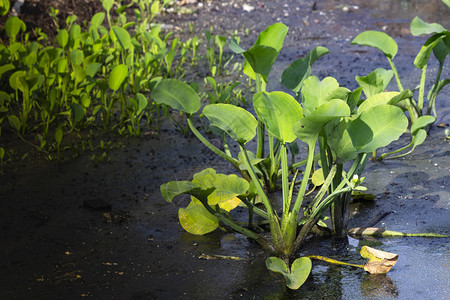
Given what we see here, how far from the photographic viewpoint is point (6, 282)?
201cm

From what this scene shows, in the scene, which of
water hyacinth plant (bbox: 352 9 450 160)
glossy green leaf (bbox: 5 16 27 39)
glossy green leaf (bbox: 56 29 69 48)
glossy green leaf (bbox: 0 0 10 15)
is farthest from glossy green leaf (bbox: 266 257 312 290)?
glossy green leaf (bbox: 0 0 10 15)

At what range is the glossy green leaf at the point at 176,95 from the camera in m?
2.27

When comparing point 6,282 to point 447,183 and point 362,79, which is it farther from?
point 447,183

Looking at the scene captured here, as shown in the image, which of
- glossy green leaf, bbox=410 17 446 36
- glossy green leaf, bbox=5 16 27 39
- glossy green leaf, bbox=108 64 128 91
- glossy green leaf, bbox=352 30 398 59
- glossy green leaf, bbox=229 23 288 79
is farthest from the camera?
glossy green leaf, bbox=5 16 27 39

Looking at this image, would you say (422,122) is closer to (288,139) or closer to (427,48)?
(427,48)

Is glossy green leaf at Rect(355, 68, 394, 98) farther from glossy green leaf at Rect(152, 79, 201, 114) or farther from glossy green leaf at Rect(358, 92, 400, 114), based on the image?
glossy green leaf at Rect(152, 79, 201, 114)

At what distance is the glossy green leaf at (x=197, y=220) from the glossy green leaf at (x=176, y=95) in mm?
397

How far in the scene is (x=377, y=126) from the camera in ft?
6.66

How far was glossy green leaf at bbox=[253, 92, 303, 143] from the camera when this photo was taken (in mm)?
1955

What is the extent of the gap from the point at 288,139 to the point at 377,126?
1.05 feet

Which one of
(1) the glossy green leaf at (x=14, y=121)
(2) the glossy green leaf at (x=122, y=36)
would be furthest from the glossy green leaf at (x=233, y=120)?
(2) the glossy green leaf at (x=122, y=36)

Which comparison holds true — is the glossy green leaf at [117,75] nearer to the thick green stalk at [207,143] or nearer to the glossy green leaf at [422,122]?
the thick green stalk at [207,143]

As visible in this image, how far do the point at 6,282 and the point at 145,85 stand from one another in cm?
197

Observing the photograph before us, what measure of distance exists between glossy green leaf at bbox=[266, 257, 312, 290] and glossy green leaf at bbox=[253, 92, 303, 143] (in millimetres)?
428
